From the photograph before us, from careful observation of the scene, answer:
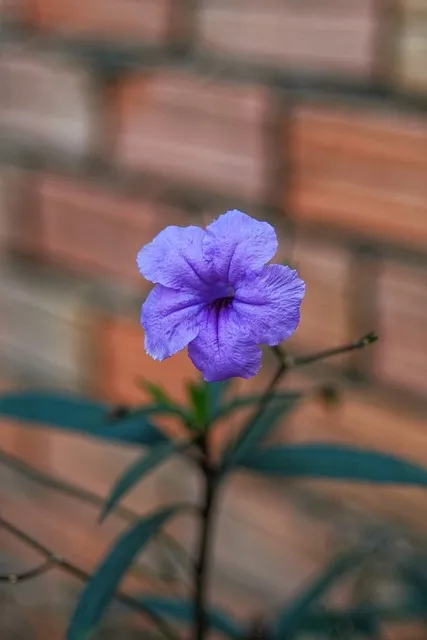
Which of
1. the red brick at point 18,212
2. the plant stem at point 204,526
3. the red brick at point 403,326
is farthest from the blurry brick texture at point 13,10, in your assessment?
the plant stem at point 204,526

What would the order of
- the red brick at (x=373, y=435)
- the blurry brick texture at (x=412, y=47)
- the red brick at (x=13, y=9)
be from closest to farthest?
→ 1. the blurry brick texture at (x=412, y=47)
2. the red brick at (x=373, y=435)
3. the red brick at (x=13, y=9)

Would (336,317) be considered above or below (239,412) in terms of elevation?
above

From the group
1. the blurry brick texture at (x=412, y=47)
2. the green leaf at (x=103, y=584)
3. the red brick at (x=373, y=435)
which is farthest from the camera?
the red brick at (x=373, y=435)

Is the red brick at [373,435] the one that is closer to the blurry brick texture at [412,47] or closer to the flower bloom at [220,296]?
the blurry brick texture at [412,47]

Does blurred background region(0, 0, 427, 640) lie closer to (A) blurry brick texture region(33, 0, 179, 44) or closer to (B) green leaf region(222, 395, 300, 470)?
(A) blurry brick texture region(33, 0, 179, 44)

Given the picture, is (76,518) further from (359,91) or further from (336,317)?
(359,91)

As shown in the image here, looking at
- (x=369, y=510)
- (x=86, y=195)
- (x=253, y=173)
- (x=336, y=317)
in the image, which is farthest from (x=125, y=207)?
(x=369, y=510)
